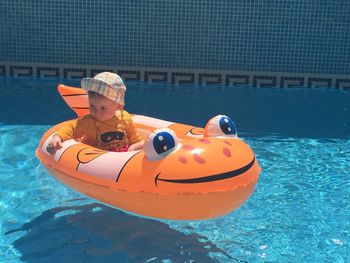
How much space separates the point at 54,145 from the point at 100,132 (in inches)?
13.2

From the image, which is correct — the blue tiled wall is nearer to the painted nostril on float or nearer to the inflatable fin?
the inflatable fin

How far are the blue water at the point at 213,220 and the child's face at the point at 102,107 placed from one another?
0.69 m

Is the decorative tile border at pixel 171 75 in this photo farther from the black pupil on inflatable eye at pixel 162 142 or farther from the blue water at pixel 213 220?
the black pupil on inflatable eye at pixel 162 142

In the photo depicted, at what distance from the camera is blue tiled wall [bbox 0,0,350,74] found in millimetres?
7953

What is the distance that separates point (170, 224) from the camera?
3625 mm

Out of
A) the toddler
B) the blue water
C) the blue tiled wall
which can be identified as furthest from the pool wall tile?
the toddler

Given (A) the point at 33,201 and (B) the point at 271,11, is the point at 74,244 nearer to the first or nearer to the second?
(A) the point at 33,201

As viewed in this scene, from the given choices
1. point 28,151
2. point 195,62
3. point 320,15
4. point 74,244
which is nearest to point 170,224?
point 74,244

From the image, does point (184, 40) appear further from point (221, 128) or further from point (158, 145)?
point (158, 145)

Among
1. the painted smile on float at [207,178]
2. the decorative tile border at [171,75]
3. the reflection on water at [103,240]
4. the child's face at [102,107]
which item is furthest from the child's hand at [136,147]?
the decorative tile border at [171,75]

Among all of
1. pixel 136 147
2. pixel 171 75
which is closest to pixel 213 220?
pixel 136 147

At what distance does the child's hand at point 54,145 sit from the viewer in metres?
3.39

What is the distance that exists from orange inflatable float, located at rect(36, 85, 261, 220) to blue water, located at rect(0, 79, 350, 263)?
0.36 metres

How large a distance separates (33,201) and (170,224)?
1038 millimetres
